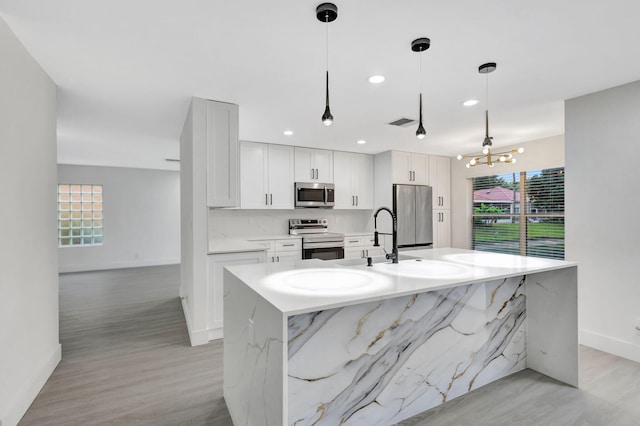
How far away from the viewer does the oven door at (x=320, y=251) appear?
511 centimetres

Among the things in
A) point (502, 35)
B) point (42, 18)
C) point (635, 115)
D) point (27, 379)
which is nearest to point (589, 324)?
point (635, 115)

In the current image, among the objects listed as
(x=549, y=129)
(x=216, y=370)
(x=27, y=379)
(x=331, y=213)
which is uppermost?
(x=549, y=129)

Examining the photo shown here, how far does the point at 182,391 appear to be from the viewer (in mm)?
2307

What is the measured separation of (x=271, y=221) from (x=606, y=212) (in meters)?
4.29

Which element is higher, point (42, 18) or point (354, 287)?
point (42, 18)

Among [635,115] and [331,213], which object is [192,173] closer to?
[331,213]

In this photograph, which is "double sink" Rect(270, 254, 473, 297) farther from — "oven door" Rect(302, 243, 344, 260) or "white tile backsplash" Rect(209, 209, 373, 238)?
"white tile backsplash" Rect(209, 209, 373, 238)

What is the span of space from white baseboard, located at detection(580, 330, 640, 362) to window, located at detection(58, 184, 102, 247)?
871 cm

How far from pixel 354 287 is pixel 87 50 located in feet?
7.81

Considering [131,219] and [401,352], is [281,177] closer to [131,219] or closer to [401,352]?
[401,352]

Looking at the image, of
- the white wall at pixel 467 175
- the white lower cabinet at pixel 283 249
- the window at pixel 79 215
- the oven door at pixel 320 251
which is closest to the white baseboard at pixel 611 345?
the white wall at pixel 467 175

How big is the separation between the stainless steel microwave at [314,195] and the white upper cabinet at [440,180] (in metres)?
1.95

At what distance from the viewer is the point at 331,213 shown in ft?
19.5

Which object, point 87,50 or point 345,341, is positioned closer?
point 345,341
